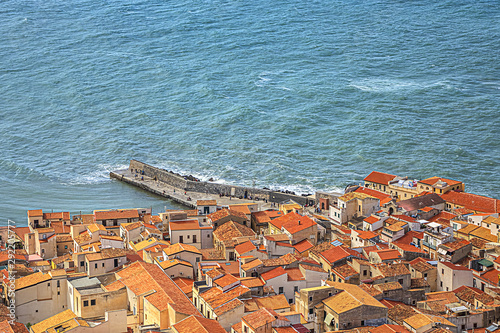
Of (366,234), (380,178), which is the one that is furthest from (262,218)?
(380,178)

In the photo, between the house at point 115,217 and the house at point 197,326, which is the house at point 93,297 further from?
the house at point 115,217

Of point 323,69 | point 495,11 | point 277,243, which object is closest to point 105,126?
point 323,69

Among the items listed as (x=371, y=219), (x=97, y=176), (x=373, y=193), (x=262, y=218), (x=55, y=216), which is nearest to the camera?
(x=371, y=219)

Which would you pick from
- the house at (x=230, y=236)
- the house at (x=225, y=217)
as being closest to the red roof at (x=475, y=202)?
the house at (x=225, y=217)

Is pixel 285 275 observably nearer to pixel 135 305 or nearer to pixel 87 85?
pixel 135 305

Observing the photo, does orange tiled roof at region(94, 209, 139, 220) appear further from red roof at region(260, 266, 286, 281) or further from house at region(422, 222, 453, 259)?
house at region(422, 222, 453, 259)

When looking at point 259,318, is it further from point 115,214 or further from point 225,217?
point 115,214
